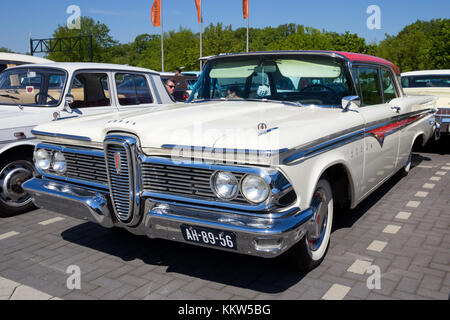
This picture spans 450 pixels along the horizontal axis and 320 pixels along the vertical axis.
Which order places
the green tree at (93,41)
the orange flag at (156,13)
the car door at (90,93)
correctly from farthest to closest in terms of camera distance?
the green tree at (93,41) < the orange flag at (156,13) < the car door at (90,93)

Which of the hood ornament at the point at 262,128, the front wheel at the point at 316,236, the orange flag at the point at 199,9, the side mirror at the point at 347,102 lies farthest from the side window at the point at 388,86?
the orange flag at the point at 199,9

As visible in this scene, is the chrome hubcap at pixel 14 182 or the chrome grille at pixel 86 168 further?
the chrome hubcap at pixel 14 182

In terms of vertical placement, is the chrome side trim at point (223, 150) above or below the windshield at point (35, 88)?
below

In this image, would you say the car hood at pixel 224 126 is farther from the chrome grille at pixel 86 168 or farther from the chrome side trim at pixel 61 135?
the chrome grille at pixel 86 168

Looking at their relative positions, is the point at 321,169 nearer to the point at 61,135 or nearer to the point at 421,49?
the point at 61,135

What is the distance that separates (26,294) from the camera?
329 cm

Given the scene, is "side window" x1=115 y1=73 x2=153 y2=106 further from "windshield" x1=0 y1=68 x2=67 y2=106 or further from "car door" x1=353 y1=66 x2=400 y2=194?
"car door" x1=353 y1=66 x2=400 y2=194

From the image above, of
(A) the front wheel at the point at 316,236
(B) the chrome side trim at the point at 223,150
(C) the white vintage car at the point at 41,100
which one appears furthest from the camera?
(C) the white vintage car at the point at 41,100

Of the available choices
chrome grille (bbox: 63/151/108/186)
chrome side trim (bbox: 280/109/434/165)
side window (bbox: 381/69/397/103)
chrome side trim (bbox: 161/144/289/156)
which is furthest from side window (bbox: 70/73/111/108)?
side window (bbox: 381/69/397/103)

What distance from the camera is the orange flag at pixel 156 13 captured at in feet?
106

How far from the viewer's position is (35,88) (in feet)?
18.6

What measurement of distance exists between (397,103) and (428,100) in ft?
6.17

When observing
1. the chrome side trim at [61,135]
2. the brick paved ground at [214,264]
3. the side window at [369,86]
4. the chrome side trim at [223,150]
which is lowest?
the brick paved ground at [214,264]

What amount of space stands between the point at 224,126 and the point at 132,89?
12.2ft
